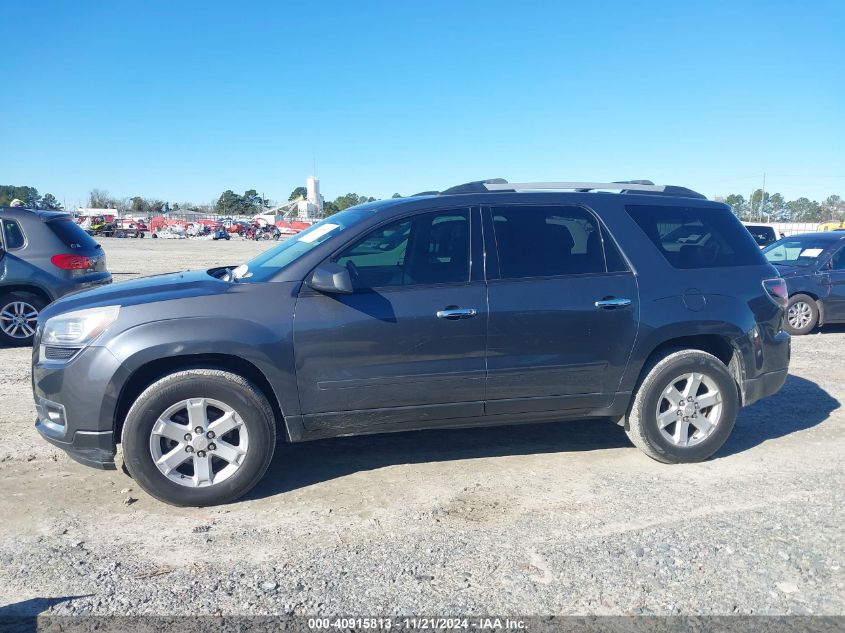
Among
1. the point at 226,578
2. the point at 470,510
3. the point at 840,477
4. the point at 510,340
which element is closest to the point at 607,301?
the point at 510,340

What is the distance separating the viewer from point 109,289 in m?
4.39

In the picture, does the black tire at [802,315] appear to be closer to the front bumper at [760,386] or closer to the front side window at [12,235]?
the front bumper at [760,386]

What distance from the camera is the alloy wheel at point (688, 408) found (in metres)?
4.68

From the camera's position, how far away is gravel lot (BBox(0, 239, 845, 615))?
3037 millimetres

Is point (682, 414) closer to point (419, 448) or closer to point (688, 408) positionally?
point (688, 408)

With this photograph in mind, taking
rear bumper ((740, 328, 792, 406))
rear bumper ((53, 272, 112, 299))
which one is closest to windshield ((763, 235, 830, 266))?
rear bumper ((740, 328, 792, 406))

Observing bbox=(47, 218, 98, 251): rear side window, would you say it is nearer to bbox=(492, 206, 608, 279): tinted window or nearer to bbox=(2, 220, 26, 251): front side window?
bbox=(2, 220, 26, 251): front side window

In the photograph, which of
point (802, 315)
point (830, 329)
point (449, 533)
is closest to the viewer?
point (449, 533)

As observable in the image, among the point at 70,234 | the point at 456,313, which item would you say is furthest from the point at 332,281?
the point at 70,234

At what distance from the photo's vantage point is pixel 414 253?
14.5 ft

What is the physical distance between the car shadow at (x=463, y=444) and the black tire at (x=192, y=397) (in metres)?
0.25

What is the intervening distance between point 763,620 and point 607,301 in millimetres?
2168

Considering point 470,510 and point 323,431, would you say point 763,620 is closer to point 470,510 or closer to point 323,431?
point 470,510

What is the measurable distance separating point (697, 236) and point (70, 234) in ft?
25.8
